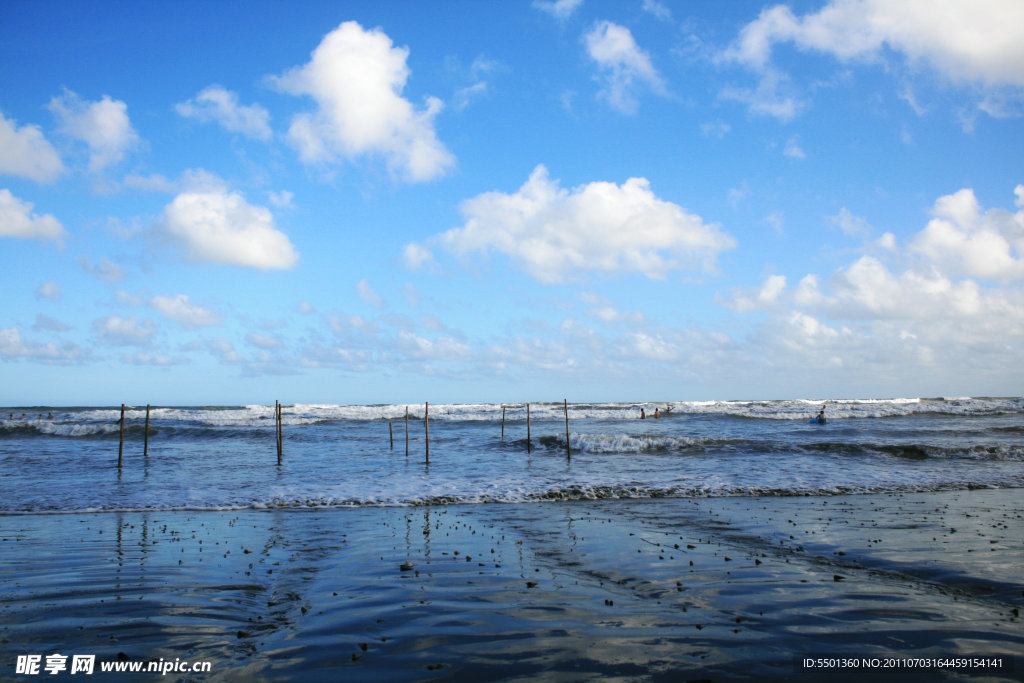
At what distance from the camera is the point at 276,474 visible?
2719 centimetres

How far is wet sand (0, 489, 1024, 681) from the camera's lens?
6.43 metres

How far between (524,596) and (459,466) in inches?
865

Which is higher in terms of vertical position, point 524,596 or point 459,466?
point 524,596

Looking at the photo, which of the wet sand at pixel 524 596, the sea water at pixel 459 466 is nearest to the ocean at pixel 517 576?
the wet sand at pixel 524 596

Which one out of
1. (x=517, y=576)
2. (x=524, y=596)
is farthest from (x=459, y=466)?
(x=524, y=596)

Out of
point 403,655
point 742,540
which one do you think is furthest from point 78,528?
point 742,540

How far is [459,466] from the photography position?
99.2 ft

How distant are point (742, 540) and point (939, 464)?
24.2 metres

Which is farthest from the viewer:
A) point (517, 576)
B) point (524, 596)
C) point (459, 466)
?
point (459, 466)

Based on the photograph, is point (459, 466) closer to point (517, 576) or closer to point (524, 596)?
point (517, 576)

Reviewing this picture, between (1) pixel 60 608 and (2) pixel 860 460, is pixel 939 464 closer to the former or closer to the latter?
(2) pixel 860 460

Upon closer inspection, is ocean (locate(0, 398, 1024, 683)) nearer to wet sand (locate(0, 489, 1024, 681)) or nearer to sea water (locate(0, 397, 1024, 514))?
wet sand (locate(0, 489, 1024, 681))

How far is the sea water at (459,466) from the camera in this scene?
68.9 ft

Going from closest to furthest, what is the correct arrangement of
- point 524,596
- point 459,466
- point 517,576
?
point 524,596
point 517,576
point 459,466
